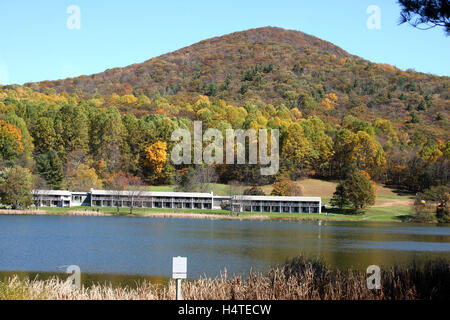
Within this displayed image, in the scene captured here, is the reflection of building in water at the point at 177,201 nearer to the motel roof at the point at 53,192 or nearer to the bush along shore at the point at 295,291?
the motel roof at the point at 53,192

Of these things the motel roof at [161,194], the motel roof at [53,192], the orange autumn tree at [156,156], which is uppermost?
the orange autumn tree at [156,156]

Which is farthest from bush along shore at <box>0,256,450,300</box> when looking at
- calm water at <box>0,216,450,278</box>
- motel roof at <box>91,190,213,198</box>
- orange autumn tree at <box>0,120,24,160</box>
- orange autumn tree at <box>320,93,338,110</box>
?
orange autumn tree at <box>320,93,338,110</box>

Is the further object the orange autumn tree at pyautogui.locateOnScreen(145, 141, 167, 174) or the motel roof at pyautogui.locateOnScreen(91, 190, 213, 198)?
the orange autumn tree at pyautogui.locateOnScreen(145, 141, 167, 174)

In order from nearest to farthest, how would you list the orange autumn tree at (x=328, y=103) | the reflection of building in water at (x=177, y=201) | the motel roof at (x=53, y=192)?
the motel roof at (x=53, y=192) → the reflection of building in water at (x=177, y=201) → the orange autumn tree at (x=328, y=103)

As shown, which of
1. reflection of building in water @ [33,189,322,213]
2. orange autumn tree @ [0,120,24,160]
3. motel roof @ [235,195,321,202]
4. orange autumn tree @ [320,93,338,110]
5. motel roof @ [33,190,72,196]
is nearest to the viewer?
motel roof @ [33,190,72,196]

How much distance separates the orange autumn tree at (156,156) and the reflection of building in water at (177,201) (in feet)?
43.6

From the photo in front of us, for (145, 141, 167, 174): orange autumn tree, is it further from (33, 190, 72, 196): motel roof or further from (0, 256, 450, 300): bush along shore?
(0, 256, 450, 300): bush along shore

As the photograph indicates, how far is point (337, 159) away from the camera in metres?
119

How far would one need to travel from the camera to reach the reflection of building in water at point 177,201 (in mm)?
94812

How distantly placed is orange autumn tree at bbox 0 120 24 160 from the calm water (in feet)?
133

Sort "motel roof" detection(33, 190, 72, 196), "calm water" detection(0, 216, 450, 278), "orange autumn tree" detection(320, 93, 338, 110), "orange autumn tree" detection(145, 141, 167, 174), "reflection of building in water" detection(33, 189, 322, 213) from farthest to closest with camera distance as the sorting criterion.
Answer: "orange autumn tree" detection(320, 93, 338, 110) < "orange autumn tree" detection(145, 141, 167, 174) < "reflection of building in water" detection(33, 189, 322, 213) < "motel roof" detection(33, 190, 72, 196) < "calm water" detection(0, 216, 450, 278)

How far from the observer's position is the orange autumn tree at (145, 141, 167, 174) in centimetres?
11188

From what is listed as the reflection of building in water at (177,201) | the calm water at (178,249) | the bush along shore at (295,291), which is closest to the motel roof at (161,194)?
the reflection of building in water at (177,201)

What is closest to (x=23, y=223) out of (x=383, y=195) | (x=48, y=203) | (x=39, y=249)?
(x=39, y=249)
